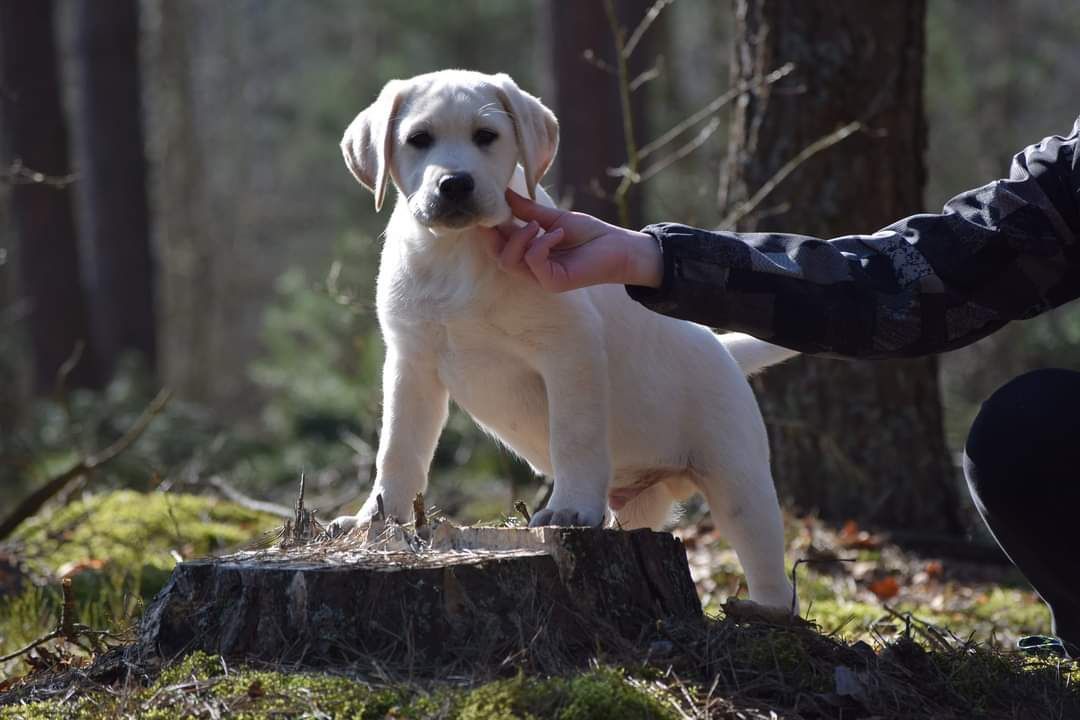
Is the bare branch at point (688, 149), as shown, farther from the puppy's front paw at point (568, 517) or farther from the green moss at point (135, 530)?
the green moss at point (135, 530)

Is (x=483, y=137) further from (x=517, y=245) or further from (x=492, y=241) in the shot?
(x=517, y=245)

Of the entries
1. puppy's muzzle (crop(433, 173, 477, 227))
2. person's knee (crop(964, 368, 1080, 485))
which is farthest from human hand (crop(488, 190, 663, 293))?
person's knee (crop(964, 368, 1080, 485))

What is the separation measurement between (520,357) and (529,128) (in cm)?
72

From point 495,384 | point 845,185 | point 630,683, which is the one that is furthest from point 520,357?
point 845,185

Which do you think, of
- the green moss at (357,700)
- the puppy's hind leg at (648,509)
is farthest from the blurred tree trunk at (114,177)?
the green moss at (357,700)

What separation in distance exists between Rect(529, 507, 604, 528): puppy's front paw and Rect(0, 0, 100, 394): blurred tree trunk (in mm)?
9523

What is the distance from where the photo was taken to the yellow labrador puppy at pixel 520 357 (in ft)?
11.4

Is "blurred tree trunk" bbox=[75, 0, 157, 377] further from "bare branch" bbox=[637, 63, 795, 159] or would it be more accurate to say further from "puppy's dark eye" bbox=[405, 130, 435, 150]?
"puppy's dark eye" bbox=[405, 130, 435, 150]

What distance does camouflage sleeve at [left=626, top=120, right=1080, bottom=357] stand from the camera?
2936 mm

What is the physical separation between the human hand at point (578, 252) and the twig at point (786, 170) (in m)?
2.63

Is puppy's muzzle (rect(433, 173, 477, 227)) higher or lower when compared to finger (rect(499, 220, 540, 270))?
higher

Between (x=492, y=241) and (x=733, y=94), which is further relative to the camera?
(x=733, y=94)

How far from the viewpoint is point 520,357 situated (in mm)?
3609

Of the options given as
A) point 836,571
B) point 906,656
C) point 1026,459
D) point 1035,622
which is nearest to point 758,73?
point 836,571
